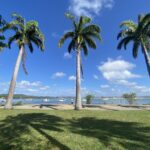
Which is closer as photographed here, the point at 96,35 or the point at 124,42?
the point at 96,35

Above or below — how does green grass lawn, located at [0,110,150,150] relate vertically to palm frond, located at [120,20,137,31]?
below

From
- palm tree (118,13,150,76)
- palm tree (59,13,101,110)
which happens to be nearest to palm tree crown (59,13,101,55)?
palm tree (59,13,101,110)

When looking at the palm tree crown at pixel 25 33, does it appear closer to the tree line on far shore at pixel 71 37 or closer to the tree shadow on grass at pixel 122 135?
the tree line on far shore at pixel 71 37

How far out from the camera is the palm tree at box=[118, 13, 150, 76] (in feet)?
111

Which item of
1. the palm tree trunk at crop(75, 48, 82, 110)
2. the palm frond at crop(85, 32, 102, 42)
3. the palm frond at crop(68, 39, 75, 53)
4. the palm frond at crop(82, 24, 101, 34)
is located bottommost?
the palm tree trunk at crop(75, 48, 82, 110)

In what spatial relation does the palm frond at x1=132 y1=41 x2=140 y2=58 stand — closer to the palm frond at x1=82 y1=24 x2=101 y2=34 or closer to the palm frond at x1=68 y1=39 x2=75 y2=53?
the palm frond at x1=82 y1=24 x2=101 y2=34

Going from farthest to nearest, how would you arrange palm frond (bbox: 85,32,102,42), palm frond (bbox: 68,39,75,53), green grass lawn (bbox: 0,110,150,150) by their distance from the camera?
1. palm frond (bbox: 68,39,75,53)
2. palm frond (bbox: 85,32,102,42)
3. green grass lawn (bbox: 0,110,150,150)

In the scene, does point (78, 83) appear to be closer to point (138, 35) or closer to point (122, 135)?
point (138, 35)

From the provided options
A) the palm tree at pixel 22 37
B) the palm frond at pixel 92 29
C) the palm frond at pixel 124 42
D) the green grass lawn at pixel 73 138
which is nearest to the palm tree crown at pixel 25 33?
the palm tree at pixel 22 37

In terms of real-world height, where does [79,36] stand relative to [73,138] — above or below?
above

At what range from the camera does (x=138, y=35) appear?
34406mm

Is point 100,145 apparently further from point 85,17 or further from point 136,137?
point 85,17

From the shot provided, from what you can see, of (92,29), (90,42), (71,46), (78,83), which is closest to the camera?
(78,83)

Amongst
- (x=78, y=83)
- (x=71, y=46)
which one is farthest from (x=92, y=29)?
(x=78, y=83)
